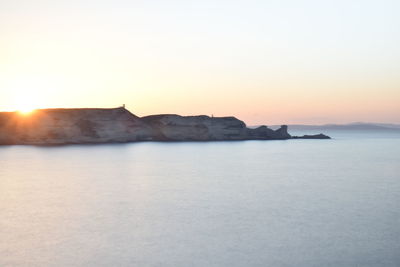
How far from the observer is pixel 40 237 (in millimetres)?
14797

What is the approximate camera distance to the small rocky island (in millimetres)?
83000

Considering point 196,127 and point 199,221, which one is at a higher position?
point 196,127

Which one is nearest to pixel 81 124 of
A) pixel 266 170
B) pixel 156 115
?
pixel 156 115

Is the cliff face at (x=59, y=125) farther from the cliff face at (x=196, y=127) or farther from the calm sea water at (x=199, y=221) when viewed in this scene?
the calm sea water at (x=199, y=221)

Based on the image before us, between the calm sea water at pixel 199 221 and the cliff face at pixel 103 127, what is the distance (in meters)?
51.1

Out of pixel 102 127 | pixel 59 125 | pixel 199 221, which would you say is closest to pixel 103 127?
pixel 102 127

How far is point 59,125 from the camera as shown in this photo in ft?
274

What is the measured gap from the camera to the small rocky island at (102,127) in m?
83.0

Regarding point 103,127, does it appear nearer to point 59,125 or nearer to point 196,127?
point 59,125

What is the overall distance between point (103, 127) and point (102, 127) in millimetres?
214

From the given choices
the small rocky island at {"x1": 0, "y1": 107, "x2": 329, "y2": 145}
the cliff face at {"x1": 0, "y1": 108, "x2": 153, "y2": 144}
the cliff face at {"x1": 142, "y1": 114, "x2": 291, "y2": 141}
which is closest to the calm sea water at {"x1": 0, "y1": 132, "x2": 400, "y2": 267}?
the cliff face at {"x1": 0, "y1": 108, "x2": 153, "y2": 144}

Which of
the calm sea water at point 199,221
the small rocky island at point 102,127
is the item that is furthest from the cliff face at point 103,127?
the calm sea water at point 199,221

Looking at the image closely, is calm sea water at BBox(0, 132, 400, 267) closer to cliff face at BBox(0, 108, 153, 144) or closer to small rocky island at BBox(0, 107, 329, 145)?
cliff face at BBox(0, 108, 153, 144)

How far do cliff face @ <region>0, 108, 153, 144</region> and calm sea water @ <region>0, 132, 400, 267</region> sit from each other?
50668 mm
